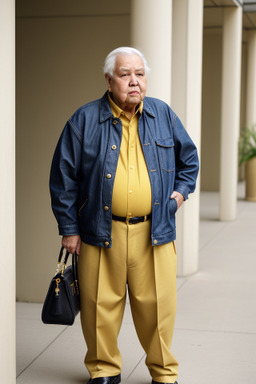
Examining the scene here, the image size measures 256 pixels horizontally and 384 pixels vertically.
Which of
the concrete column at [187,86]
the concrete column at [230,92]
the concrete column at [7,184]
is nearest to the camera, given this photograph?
the concrete column at [7,184]

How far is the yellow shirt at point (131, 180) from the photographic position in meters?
4.08

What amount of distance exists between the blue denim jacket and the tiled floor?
1.06 metres

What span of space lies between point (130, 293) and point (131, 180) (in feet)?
2.27

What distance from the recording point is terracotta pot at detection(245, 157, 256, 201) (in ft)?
47.9

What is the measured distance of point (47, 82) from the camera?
710 centimetres

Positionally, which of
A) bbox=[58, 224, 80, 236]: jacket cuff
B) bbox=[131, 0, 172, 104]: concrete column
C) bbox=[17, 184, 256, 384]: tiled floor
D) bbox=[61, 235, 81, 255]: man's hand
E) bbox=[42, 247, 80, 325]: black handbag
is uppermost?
bbox=[131, 0, 172, 104]: concrete column

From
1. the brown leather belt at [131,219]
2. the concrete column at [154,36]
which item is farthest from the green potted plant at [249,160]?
the brown leather belt at [131,219]

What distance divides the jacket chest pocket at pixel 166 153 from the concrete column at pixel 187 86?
10.9 feet

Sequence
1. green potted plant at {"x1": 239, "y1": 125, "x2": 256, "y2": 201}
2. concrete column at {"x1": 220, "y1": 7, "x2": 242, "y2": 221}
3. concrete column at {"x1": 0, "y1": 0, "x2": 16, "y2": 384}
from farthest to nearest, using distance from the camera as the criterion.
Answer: green potted plant at {"x1": 239, "y1": 125, "x2": 256, "y2": 201}
concrete column at {"x1": 220, "y1": 7, "x2": 242, "y2": 221}
concrete column at {"x1": 0, "y1": 0, "x2": 16, "y2": 384}

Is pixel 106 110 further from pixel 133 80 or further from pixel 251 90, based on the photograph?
pixel 251 90

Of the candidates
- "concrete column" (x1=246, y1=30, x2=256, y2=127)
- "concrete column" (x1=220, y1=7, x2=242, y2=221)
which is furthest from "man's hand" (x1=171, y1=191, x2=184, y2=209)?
"concrete column" (x1=246, y1=30, x2=256, y2=127)

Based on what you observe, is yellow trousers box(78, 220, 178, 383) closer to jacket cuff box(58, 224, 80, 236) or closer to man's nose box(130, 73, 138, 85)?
jacket cuff box(58, 224, 80, 236)

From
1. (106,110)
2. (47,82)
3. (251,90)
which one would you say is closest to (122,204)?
(106,110)

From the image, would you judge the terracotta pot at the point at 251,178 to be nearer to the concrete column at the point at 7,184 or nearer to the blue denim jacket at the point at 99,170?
the blue denim jacket at the point at 99,170
